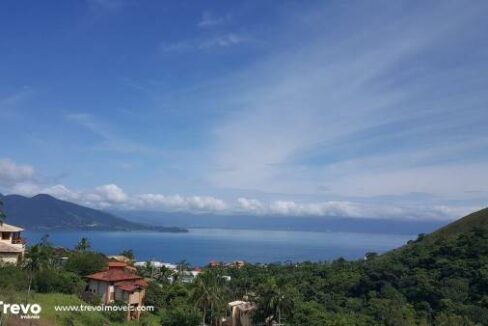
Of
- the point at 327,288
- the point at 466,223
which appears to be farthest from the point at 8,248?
the point at 466,223

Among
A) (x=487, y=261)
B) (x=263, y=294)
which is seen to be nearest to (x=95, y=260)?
(x=263, y=294)

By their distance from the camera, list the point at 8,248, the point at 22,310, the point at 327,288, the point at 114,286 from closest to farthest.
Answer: the point at 22,310 < the point at 114,286 < the point at 8,248 < the point at 327,288

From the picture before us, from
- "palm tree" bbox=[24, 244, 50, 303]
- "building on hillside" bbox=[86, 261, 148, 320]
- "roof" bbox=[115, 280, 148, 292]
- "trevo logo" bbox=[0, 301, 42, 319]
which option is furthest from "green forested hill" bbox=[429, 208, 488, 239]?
"trevo logo" bbox=[0, 301, 42, 319]

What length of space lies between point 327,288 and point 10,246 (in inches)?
2097

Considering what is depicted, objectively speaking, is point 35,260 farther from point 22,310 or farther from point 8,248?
point 8,248

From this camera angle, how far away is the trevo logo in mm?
37156

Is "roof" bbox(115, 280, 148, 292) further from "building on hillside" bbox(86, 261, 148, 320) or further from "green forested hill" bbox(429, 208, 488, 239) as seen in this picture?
"green forested hill" bbox(429, 208, 488, 239)

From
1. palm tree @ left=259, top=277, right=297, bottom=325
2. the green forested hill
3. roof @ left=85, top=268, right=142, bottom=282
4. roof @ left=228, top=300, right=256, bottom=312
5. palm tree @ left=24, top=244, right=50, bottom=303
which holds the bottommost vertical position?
roof @ left=228, top=300, right=256, bottom=312

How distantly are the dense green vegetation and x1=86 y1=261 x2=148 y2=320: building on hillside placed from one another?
149cm

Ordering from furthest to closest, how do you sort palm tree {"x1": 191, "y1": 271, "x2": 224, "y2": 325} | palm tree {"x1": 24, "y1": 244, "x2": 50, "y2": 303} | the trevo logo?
1. palm tree {"x1": 191, "y1": 271, "x2": 224, "y2": 325}
2. palm tree {"x1": 24, "y1": 244, "x2": 50, "y2": 303}
3. the trevo logo

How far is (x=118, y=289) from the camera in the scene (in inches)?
2128

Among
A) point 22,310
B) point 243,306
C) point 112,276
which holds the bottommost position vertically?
point 243,306

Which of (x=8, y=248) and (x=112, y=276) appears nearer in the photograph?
(x=112, y=276)

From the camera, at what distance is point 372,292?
83.1 m
